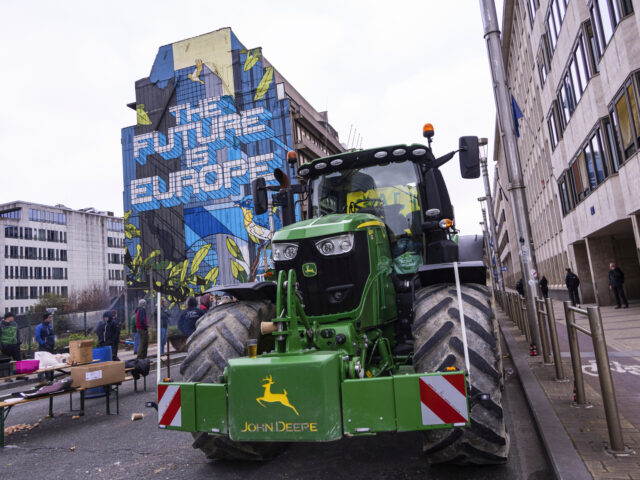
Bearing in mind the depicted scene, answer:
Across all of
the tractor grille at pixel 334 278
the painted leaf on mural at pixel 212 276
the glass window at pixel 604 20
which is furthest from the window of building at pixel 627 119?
the painted leaf on mural at pixel 212 276

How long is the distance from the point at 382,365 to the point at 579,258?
22.9m

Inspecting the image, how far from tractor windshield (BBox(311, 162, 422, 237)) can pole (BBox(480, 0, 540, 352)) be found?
4780mm

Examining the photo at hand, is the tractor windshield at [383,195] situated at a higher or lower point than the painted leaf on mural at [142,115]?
lower

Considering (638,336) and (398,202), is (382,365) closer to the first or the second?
(398,202)

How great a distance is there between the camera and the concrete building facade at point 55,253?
243ft

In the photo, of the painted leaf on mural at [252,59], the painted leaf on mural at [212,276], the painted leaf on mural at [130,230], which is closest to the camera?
the painted leaf on mural at [212,276]

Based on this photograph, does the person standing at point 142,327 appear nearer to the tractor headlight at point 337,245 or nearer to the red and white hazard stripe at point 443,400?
the tractor headlight at point 337,245

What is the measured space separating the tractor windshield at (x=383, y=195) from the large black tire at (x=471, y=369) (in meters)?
1.81

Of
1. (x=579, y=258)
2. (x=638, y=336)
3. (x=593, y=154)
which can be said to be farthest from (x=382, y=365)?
(x=579, y=258)

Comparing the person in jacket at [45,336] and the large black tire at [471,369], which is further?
the person in jacket at [45,336]

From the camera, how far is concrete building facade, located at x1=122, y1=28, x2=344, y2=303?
3891cm

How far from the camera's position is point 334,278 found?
435cm

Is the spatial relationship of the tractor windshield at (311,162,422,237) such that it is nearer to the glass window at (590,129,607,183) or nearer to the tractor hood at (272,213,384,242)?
the tractor hood at (272,213,384,242)

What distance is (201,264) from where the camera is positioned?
39625 millimetres
